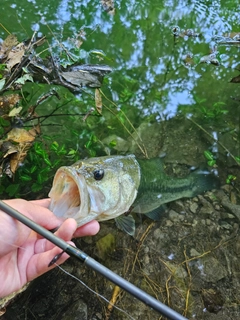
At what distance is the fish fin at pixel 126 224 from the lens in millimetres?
3158

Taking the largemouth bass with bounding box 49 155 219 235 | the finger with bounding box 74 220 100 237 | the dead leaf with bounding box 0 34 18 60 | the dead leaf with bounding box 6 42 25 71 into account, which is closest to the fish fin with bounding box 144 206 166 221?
the largemouth bass with bounding box 49 155 219 235

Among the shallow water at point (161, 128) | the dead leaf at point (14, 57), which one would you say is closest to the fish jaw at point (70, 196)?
the shallow water at point (161, 128)

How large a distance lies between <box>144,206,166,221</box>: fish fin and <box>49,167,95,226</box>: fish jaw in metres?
1.19

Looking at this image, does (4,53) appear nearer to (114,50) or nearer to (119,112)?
(119,112)

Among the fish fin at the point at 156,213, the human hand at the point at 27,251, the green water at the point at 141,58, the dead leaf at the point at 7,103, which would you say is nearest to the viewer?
the human hand at the point at 27,251

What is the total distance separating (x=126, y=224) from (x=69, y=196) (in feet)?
2.92

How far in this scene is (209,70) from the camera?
476cm

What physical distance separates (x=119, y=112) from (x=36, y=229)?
2.33m

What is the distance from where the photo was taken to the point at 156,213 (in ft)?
11.6

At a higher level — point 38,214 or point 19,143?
point 19,143

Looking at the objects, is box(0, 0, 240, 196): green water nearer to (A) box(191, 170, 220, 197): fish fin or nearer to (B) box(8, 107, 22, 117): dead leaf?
(A) box(191, 170, 220, 197): fish fin

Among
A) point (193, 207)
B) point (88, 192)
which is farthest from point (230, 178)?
point (88, 192)

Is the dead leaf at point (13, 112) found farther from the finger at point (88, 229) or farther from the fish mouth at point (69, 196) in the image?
the finger at point (88, 229)

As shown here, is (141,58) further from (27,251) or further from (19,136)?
(27,251)
